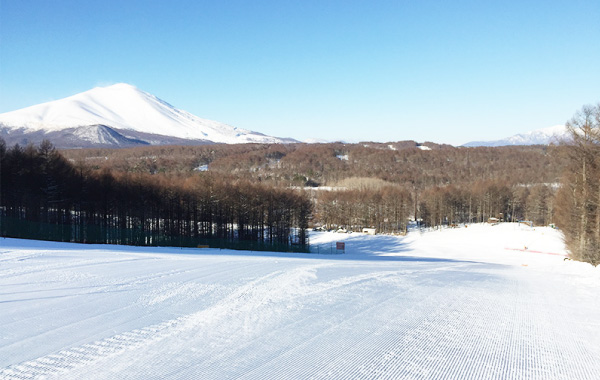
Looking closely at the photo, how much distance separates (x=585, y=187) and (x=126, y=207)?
3985 cm

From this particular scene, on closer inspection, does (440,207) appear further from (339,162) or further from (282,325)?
(339,162)

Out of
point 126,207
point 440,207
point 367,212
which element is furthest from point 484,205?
point 126,207

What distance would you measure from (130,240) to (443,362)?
32.4 metres

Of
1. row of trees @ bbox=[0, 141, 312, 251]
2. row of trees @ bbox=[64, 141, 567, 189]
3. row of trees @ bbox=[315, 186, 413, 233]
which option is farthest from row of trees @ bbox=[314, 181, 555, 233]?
row of trees @ bbox=[64, 141, 567, 189]

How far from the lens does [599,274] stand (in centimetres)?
1245

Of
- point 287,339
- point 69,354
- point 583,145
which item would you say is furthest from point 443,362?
point 583,145

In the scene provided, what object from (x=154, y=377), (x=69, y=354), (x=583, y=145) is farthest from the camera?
(x=583, y=145)

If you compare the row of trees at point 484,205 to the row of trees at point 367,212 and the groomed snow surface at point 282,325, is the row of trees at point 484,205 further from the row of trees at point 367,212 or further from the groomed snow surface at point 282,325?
the groomed snow surface at point 282,325

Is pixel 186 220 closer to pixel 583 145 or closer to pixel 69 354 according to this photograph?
pixel 583 145

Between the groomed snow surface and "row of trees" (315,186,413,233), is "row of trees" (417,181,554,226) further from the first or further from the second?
the groomed snow surface

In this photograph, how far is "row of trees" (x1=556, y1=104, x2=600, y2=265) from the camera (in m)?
19.9

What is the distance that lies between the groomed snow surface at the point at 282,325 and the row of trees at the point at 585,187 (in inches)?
433

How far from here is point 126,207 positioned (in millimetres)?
40938

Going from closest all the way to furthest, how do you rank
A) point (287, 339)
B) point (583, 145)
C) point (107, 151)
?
point (287, 339)
point (583, 145)
point (107, 151)
